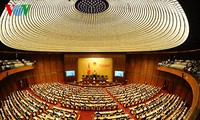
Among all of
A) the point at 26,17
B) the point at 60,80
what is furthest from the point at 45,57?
the point at 26,17

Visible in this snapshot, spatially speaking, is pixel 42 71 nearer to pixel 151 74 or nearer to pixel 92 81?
pixel 92 81

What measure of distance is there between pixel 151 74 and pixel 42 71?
18349 mm

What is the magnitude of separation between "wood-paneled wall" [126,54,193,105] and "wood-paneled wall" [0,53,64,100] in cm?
1293

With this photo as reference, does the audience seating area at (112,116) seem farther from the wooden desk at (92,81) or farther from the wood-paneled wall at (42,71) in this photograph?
the wooden desk at (92,81)

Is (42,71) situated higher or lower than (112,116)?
higher

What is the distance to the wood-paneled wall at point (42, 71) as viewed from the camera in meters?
19.2

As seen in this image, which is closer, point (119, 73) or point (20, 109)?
point (20, 109)

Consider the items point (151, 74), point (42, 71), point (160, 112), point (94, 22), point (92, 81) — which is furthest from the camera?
point (92, 81)

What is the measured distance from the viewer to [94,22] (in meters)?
16.3

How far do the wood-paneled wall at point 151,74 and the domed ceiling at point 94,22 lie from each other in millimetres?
5018
